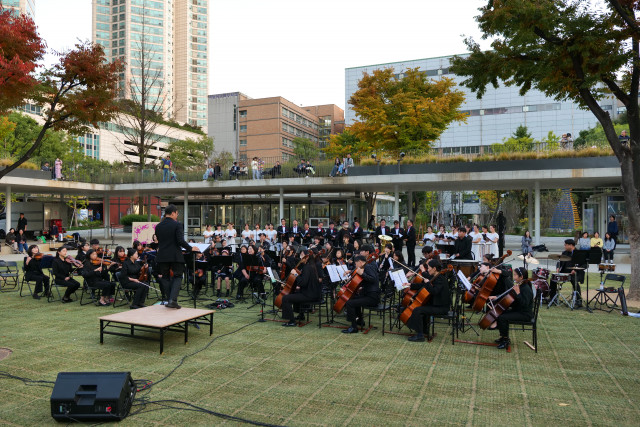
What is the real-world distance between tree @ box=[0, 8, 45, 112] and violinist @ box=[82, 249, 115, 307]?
3.84m

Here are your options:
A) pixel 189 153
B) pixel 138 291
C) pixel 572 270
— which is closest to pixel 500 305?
pixel 572 270

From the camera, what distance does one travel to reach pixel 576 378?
17.6ft

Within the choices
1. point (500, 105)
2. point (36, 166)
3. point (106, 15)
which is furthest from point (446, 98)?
point (106, 15)

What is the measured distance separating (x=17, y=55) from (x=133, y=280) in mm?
5128

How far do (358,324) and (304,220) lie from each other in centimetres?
2240

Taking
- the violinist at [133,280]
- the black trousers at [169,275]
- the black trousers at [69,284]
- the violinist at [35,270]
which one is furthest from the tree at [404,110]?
the black trousers at [169,275]

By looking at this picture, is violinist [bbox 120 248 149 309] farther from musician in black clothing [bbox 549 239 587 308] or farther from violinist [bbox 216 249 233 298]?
musician in black clothing [bbox 549 239 587 308]

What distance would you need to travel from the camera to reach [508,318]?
21.6 ft

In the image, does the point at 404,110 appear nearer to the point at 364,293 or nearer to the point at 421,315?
the point at 364,293

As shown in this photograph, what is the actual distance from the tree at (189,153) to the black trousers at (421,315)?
43.9m

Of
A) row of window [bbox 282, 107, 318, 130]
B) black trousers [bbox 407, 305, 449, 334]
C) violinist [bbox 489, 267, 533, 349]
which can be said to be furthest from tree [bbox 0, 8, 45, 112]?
row of window [bbox 282, 107, 318, 130]

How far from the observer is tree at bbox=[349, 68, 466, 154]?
26141mm

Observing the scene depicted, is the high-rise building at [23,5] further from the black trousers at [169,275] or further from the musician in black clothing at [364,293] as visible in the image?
the musician in black clothing at [364,293]

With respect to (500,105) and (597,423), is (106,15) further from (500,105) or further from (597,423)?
(597,423)
